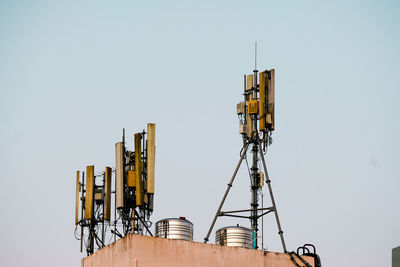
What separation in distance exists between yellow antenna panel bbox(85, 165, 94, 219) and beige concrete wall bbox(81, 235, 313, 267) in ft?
34.0

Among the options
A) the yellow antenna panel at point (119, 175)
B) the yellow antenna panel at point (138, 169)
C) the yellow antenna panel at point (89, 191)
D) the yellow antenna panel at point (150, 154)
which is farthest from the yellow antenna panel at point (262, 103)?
the yellow antenna panel at point (89, 191)

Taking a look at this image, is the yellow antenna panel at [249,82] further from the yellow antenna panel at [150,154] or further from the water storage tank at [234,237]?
the water storage tank at [234,237]

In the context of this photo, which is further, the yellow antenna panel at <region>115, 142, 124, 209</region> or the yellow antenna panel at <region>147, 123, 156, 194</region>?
the yellow antenna panel at <region>115, 142, 124, 209</region>

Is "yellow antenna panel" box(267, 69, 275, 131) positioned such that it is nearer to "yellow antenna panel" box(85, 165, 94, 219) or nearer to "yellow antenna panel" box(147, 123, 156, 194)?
"yellow antenna panel" box(147, 123, 156, 194)

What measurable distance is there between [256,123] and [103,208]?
11.2 m

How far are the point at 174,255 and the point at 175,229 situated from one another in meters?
2.89

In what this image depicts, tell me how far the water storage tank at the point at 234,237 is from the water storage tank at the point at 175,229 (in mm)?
1885

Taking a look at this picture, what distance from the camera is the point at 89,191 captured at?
2119 inches

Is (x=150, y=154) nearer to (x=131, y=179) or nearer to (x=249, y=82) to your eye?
(x=131, y=179)

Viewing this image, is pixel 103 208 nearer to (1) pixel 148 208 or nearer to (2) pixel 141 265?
(1) pixel 148 208

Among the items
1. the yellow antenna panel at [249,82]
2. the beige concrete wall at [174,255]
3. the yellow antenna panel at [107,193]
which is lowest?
the beige concrete wall at [174,255]

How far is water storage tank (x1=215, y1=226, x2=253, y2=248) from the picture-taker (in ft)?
146

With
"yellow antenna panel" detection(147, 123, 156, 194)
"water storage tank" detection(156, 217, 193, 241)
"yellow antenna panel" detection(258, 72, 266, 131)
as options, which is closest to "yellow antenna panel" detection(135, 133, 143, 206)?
"yellow antenna panel" detection(147, 123, 156, 194)

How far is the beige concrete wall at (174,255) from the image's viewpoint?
3972cm
